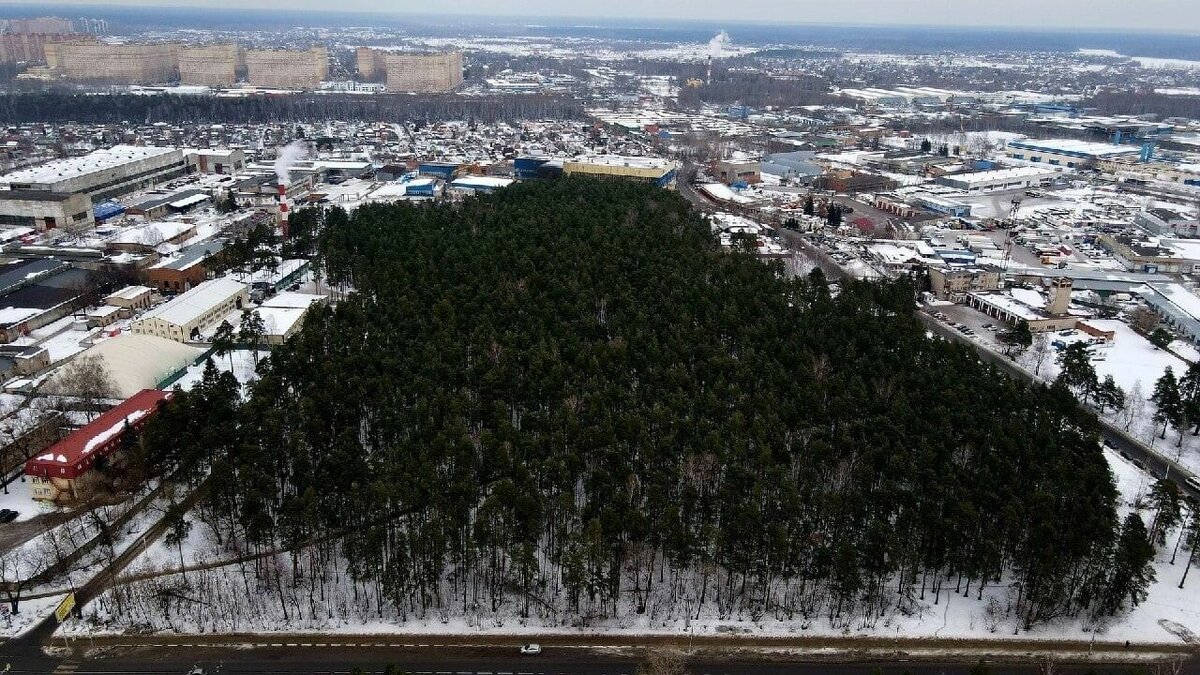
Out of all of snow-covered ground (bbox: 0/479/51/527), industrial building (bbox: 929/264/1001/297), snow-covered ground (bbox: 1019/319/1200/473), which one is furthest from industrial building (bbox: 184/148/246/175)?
snow-covered ground (bbox: 1019/319/1200/473)

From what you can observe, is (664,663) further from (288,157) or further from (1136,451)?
(288,157)

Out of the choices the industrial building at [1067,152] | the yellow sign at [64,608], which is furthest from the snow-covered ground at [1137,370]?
the industrial building at [1067,152]

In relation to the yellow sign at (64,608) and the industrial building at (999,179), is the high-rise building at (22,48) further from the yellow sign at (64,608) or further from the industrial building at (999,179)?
the yellow sign at (64,608)

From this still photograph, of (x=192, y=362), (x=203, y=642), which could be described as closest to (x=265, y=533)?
(x=203, y=642)

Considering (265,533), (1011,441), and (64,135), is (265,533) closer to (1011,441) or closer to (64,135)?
(1011,441)

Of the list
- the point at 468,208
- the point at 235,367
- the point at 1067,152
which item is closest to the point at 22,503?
the point at 235,367

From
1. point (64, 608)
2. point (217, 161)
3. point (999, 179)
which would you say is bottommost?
point (64, 608)

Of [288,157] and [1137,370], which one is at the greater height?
[288,157]
